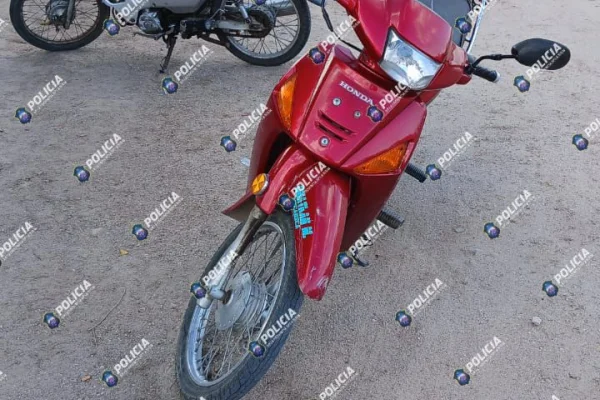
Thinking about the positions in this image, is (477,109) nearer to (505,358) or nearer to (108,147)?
(505,358)

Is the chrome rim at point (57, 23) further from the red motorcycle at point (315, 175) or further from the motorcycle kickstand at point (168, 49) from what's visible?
the red motorcycle at point (315, 175)

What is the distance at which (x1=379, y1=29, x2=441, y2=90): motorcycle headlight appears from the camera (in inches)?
86.0

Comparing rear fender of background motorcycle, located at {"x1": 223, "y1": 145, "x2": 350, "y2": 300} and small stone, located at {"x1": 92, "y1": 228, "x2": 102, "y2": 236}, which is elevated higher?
rear fender of background motorcycle, located at {"x1": 223, "y1": 145, "x2": 350, "y2": 300}

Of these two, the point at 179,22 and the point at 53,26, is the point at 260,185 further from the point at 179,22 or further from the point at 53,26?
the point at 53,26

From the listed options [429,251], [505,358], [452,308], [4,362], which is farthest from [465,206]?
[4,362]

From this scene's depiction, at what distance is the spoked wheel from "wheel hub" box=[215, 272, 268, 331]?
2.79 m

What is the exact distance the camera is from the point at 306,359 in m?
2.73

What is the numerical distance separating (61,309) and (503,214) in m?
2.54

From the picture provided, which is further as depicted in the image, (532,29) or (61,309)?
(532,29)

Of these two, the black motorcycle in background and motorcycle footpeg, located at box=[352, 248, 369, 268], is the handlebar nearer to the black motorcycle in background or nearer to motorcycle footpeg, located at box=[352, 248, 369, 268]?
motorcycle footpeg, located at box=[352, 248, 369, 268]

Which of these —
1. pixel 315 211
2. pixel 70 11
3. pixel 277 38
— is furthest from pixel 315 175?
pixel 70 11

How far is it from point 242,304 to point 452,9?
2081 millimetres

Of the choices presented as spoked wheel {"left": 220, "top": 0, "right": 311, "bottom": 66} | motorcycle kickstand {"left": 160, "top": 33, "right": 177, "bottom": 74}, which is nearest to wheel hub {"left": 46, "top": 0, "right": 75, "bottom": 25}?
motorcycle kickstand {"left": 160, "top": 33, "right": 177, "bottom": 74}

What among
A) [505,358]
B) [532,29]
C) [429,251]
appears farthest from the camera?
[532,29]
